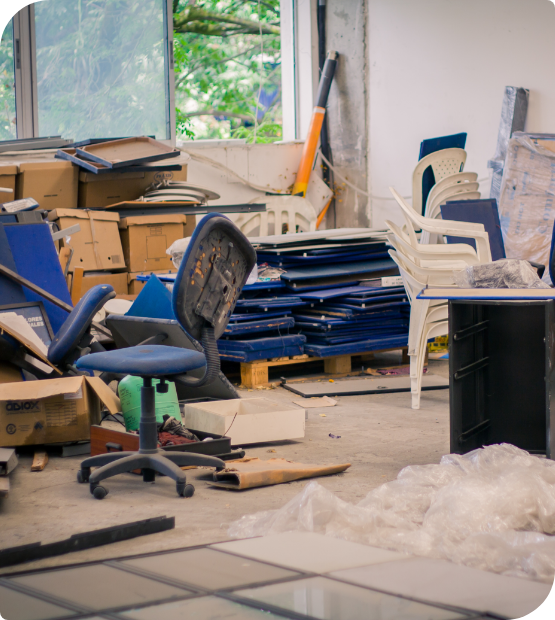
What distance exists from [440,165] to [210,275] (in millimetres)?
4270

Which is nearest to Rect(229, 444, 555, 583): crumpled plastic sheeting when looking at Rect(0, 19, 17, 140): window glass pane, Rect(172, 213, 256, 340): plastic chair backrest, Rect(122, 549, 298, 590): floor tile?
Rect(122, 549, 298, 590): floor tile

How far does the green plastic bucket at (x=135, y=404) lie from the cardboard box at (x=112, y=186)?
270 cm

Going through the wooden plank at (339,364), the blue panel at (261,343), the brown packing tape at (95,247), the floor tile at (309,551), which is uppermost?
the brown packing tape at (95,247)

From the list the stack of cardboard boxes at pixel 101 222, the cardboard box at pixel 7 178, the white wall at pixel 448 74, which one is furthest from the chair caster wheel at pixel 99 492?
the white wall at pixel 448 74

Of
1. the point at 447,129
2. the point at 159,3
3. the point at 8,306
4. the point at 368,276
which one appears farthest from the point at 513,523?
the point at 159,3

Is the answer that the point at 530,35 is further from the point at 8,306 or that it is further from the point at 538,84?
the point at 8,306

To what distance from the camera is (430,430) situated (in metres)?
3.80

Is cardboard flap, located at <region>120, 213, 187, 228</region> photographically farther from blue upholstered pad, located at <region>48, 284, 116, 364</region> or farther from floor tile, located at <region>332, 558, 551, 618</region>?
floor tile, located at <region>332, 558, 551, 618</region>

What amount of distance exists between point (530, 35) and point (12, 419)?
5399 mm

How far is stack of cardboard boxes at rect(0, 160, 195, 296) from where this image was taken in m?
5.62

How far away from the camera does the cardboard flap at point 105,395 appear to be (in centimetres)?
357

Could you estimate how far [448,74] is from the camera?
24.2ft

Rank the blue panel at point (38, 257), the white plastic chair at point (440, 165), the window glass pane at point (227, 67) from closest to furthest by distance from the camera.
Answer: the blue panel at point (38, 257)
the white plastic chair at point (440, 165)
the window glass pane at point (227, 67)

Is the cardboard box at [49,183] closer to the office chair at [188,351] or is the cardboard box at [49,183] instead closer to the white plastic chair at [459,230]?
the white plastic chair at [459,230]
